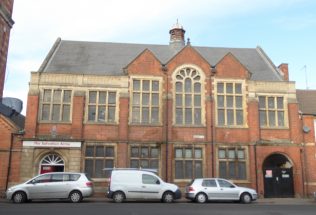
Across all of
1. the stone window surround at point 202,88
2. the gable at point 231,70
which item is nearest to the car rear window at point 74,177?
the stone window surround at point 202,88

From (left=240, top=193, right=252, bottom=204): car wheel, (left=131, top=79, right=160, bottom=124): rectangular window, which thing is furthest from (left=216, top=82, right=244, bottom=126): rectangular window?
(left=240, top=193, right=252, bottom=204): car wheel

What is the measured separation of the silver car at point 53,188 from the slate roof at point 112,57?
9.92 metres

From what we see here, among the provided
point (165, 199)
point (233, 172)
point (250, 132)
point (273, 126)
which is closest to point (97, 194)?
point (165, 199)

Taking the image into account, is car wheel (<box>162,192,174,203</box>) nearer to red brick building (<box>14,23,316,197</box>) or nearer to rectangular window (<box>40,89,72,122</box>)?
red brick building (<box>14,23,316,197</box>)

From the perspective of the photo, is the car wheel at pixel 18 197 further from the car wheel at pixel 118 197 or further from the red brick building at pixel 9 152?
the red brick building at pixel 9 152

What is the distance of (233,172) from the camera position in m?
25.8

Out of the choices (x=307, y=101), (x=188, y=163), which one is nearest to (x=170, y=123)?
(x=188, y=163)

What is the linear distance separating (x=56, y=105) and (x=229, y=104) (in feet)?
40.7

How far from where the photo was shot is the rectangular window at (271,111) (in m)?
27.0

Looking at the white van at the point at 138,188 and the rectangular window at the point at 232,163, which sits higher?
the rectangular window at the point at 232,163

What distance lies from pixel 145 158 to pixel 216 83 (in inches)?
300

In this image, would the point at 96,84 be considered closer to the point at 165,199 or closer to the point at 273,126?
the point at 165,199

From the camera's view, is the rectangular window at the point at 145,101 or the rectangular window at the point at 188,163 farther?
the rectangular window at the point at 145,101

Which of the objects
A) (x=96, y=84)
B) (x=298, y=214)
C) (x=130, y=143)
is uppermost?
(x=96, y=84)
